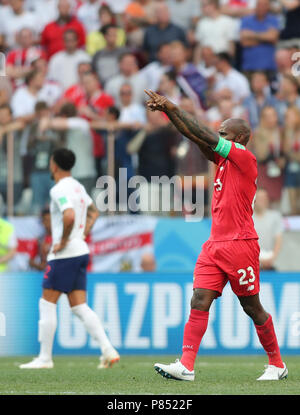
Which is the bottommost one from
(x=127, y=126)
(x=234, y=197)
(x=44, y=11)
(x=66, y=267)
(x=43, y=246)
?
(x=66, y=267)

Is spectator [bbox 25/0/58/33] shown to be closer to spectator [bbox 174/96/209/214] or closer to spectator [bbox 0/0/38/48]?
spectator [bbox 0/0/38/48]

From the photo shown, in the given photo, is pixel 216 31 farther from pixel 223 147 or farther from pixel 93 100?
pixel 223 147

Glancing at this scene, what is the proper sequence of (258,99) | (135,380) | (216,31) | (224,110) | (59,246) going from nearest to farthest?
(135,380) < (59,246) < (224,110) < (258,99) < (216,31)

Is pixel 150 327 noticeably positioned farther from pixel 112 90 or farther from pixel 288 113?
pixel 112 90

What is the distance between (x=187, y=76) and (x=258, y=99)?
5.01ft

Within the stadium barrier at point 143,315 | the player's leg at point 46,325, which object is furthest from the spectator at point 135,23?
the player's leg at point 46,325

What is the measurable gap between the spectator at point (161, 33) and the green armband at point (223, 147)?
11021mm

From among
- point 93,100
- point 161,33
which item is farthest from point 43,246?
point 161,33

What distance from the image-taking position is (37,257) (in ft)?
49.8

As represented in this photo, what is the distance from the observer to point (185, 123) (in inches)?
311

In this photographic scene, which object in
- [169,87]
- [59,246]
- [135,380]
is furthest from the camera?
[169,87]

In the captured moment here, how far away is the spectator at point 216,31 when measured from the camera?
1883cm
